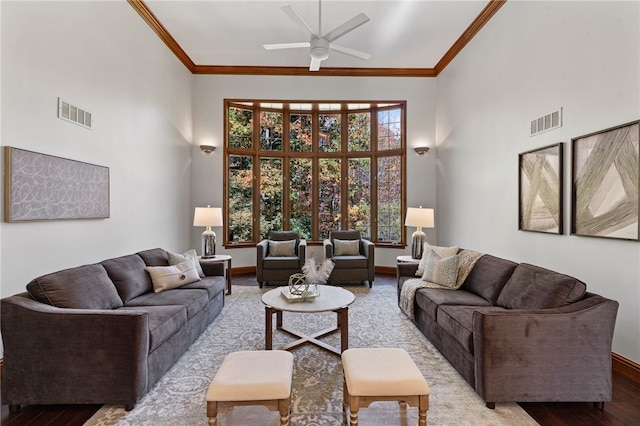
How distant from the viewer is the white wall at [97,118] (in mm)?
2445

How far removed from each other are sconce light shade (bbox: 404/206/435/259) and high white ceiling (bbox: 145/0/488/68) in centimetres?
267

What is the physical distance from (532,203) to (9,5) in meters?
4.90

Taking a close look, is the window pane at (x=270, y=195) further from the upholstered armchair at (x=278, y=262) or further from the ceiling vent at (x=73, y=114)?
the ceiling vent at (x=73, y=114)

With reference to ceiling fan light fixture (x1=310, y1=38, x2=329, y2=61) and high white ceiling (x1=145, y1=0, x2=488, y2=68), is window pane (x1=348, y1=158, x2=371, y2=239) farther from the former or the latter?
ceiling fan light fixture (x1=310, y1=38, x2=329, y2=61)

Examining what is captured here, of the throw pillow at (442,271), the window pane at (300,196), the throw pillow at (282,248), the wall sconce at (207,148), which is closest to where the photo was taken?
the throw pillow at (442,271)

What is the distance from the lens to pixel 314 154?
6555 mm

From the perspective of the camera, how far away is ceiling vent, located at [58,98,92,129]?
2824 mm

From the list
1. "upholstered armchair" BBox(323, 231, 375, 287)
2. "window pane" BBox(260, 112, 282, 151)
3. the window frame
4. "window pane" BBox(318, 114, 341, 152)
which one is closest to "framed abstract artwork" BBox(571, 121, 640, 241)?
"upholstered armchair" BBox(323, 231, 375, 287)

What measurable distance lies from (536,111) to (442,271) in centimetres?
195

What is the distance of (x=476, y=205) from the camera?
462 centimetres

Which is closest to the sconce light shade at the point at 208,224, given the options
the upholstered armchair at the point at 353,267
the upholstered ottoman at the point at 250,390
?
the upholstered armchair at the point at 353,267

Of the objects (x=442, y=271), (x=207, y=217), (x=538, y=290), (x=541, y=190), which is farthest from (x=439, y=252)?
(x=207, y=217)

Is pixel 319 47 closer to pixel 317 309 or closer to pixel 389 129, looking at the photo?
pixel 317 309

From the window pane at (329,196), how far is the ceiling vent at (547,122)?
3.73 meters
